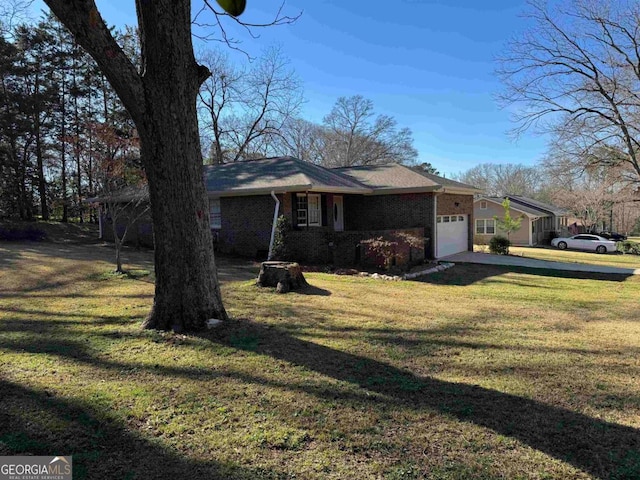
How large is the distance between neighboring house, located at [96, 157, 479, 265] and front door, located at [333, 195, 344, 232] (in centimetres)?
4

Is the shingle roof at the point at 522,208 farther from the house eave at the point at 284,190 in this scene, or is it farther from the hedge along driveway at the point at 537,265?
the house eave at the point at 284,190

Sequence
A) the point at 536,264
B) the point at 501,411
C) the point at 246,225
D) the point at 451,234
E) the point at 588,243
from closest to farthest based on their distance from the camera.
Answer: the point at 501,411, the point at 246,225, the point at 536,264, the point at 451,234, the point at 588,243

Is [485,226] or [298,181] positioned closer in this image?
[298,181]

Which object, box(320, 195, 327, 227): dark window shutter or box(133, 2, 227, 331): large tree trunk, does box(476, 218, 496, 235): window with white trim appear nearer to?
box(320, 195, 327, 227): dark window shutter

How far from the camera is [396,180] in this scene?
17.2 meters

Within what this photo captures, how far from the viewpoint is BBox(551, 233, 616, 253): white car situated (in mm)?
30156

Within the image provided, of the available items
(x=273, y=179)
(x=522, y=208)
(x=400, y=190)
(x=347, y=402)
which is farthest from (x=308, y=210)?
(x=522, y=208)

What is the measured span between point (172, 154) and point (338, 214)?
1283cm

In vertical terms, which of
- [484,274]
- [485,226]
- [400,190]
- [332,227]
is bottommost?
[484,274]

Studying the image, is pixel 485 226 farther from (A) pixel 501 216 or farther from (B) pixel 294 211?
(B) pixel 294 211

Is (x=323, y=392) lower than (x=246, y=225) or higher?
lower

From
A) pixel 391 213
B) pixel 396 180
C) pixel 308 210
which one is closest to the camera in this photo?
pixel 308 210

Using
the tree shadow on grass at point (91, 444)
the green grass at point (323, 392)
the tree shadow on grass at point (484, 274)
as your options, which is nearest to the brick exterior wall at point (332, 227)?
the tree shadow on grass at point (484, 274)

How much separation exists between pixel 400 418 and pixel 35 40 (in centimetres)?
2974
